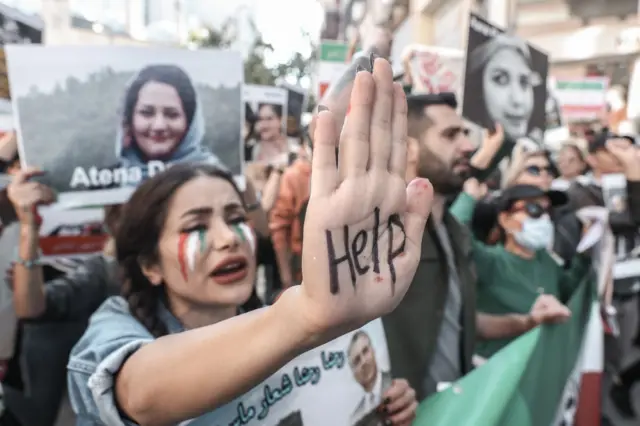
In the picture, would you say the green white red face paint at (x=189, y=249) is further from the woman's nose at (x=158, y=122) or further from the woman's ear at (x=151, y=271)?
the woman's nose at (x=158, y=122)

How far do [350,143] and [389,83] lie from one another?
114 mm

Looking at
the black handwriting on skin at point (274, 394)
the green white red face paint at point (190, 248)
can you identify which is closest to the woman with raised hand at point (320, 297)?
the black handwriting on skin at point (274, 394)

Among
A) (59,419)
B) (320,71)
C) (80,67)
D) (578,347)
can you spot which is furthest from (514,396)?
(320,71)

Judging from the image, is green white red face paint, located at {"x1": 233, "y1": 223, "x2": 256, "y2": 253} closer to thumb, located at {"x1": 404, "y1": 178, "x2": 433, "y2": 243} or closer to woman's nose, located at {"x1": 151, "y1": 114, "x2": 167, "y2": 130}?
thumb, located at {"x1": 404, "y1": 178, "x2": 433, "y2": 243}

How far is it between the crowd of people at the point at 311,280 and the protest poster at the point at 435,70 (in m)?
0.44

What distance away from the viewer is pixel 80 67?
2.20 metres

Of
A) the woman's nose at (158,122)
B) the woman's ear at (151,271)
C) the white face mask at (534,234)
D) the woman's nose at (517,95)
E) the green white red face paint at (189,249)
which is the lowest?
the white face mask at (534,234)

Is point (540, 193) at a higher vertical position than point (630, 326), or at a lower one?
higher

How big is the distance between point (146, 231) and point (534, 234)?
Answer: 2.36 meters

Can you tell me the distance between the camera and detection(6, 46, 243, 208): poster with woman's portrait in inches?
84.7

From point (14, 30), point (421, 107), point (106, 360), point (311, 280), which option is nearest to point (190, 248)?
point (106, 360)

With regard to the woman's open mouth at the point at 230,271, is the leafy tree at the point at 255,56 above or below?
above

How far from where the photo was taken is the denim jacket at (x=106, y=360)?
1073 mm

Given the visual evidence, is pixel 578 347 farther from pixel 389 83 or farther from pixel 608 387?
pixel 389 83
